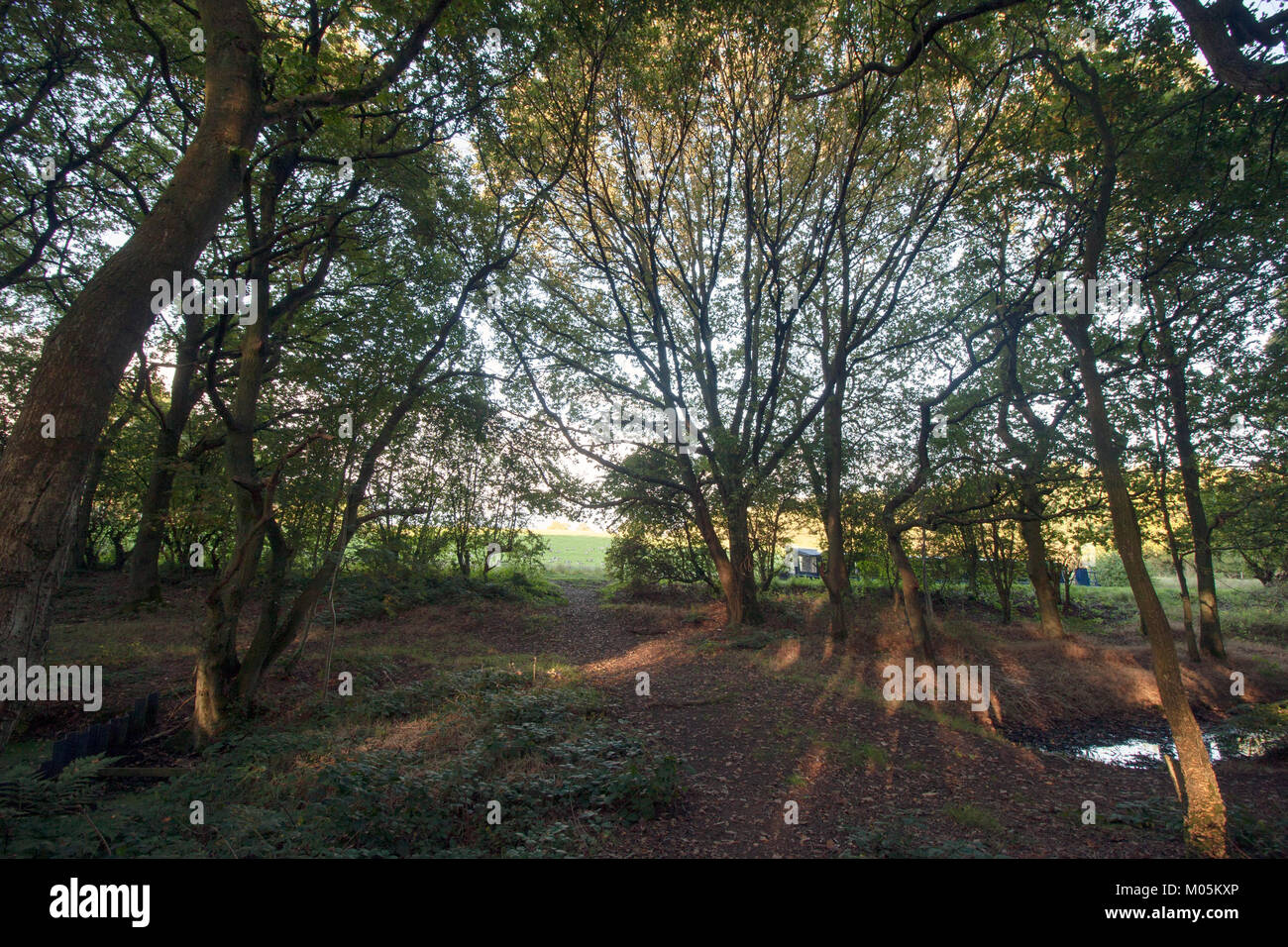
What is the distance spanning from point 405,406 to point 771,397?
9330mm

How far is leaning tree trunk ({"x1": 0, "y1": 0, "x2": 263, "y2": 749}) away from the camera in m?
3.33

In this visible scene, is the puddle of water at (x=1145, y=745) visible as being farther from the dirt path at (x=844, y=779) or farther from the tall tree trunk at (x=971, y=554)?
the tall tree trunk at (x=971, y=554)

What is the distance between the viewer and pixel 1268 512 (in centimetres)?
1159

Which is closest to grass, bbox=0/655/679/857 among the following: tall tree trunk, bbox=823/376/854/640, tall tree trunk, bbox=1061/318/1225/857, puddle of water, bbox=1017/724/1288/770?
tall tree trunk, bbox=1061/318/1225/857

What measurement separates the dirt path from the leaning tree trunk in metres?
4.54

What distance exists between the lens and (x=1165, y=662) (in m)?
5.54

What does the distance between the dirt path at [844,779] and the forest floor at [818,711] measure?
0.03 meters

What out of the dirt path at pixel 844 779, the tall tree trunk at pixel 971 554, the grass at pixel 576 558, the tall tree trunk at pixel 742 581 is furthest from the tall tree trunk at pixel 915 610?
the grass at pixel 576 558

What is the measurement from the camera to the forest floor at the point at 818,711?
208 inches

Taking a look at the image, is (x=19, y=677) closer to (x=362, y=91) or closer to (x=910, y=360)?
(x=362, y=91)

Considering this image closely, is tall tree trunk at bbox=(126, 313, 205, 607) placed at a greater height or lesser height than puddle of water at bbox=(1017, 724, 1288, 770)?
greater

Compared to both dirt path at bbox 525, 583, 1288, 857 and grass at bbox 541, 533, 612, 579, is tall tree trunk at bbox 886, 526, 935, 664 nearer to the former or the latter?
dirt path at bbox 525, 583, 1288, 857
